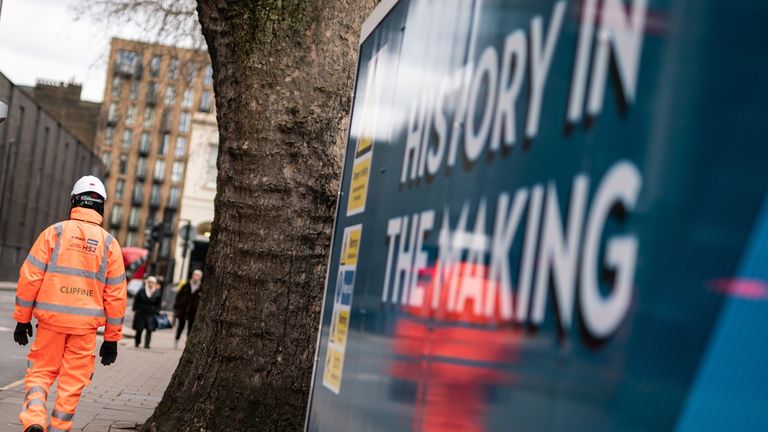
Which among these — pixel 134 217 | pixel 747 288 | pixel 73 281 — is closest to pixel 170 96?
pixel 73 281

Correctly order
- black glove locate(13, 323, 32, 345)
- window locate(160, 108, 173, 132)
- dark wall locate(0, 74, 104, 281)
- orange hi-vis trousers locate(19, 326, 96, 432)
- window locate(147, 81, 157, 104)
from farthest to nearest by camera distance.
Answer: dark wall locate(0, 74, 104, 281)
window locate(160, 108, 173, 132)
window locate(147, 81, 157, 104)
black glove locate(13, 323, 32, 345)
orange hi-vis trousers locate(19, 326, 96, 432)

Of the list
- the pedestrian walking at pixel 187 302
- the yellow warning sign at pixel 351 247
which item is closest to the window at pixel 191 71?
the pedestrian walking at pixel 187 302

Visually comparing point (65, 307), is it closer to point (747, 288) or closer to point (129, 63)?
point (747, 288)

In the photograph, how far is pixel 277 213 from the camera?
8367 millimetres

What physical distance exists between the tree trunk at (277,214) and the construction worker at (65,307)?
84 centimetres

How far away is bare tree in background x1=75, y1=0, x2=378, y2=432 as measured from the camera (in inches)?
327

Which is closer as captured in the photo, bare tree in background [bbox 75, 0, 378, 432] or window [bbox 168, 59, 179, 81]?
bare tree in background [bbox 75, 0, 378, 432]

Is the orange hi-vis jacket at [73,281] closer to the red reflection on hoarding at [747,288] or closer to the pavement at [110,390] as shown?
the pavement at [110,390]

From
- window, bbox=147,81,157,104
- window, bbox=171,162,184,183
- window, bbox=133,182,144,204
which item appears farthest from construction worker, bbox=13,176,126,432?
window, bbox=133,182,144,204

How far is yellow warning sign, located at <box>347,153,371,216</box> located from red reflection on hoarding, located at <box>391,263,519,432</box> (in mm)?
1153

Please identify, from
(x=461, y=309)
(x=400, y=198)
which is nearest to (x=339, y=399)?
(x=400, y=198)

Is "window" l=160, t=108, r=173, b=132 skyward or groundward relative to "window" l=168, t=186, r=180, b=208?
groundward

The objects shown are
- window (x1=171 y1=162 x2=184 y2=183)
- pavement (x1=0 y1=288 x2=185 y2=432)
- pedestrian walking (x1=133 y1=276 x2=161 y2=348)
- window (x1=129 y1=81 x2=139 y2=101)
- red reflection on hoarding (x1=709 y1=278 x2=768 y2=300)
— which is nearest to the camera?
red reflection on hoarding (x1=709 y1=278 x2=768 y2=300)

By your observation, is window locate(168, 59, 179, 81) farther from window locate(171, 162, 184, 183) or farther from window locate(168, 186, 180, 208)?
window locate(168, 186, 180, 208)
